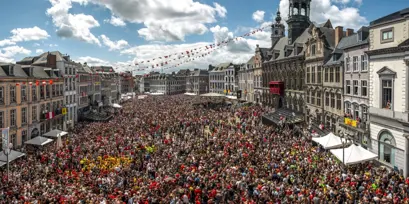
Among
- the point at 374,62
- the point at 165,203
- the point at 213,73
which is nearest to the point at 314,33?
the point at 374,62

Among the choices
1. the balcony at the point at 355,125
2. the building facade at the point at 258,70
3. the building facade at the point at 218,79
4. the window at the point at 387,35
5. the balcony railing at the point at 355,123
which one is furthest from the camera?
the building facade at the point at 218,79

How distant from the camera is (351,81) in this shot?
32062 mm

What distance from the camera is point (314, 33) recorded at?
1645 inches

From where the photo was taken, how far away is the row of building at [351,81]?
2270cm

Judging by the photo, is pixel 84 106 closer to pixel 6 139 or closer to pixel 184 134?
pixel 184 134

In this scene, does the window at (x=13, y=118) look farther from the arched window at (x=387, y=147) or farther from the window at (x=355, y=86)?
the window at (x=355, y=86)

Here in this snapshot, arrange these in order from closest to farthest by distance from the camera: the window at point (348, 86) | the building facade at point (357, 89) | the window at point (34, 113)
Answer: the building facade at point (357, 89) < the window at point (348, 86) < the window at point (34, 113)

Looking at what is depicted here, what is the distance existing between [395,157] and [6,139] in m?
29.3

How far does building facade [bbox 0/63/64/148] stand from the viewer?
33.0 m

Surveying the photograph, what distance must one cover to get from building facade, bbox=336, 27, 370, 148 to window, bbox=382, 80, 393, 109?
350cm

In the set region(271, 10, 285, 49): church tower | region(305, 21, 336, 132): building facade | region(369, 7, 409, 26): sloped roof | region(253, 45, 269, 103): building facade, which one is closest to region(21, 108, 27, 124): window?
region(305, 21, 336, 132): building facade

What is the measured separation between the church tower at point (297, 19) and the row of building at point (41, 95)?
107ft

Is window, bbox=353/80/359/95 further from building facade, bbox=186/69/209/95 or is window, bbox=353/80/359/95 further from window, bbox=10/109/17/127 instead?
building facade, bbox=186/69/209/95

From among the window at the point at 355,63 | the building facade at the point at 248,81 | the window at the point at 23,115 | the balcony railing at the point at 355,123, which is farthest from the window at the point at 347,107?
the building facade at the point at 248,81
